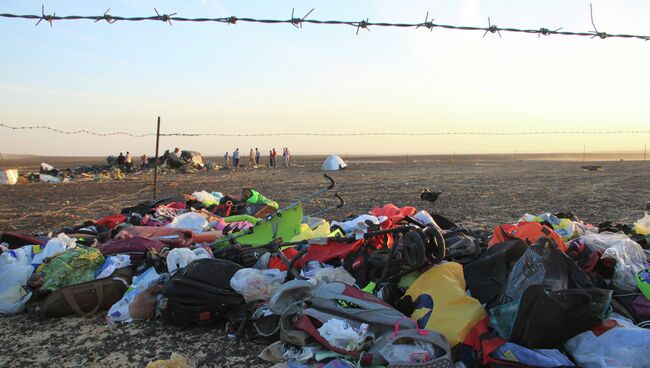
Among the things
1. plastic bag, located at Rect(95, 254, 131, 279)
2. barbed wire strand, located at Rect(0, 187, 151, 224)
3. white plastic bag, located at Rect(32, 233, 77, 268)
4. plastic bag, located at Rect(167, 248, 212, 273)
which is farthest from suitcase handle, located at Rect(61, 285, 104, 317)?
barbed wire strand, located at Rect(0, 187, 151, 224)

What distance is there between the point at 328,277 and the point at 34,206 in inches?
521

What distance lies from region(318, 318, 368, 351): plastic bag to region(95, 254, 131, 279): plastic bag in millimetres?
2874

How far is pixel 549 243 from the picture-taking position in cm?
358

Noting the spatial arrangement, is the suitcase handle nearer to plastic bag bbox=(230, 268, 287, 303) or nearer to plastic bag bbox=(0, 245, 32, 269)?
plastic bag bbox=(0, 245, 32, 269)

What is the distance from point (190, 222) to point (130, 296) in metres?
2.98

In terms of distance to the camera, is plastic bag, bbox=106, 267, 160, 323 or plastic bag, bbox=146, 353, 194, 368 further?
plastic bag, bbox=106, 267, 160, 323

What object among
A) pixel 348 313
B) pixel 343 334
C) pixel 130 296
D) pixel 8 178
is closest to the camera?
pixel 343 334

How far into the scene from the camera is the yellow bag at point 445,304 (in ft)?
10.3

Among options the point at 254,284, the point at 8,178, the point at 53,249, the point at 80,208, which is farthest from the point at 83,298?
the point at 8,178

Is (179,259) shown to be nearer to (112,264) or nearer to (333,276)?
(112,264)

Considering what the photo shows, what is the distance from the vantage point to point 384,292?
146 inches

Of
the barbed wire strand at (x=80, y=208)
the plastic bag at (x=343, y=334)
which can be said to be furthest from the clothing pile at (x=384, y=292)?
the barbed wire strand at (x=80, y=208)

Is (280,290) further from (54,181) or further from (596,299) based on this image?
(54,181)

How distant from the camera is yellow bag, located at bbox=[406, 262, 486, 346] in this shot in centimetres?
313
